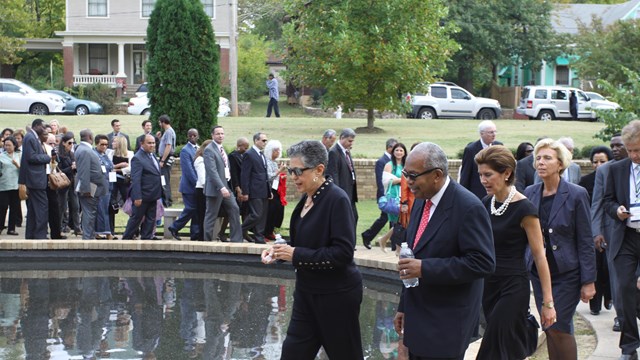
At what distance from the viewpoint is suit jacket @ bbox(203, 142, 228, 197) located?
578 inches

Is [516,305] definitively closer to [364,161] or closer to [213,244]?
[213,244]

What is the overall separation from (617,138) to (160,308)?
5.32 meters

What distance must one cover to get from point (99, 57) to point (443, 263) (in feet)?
176

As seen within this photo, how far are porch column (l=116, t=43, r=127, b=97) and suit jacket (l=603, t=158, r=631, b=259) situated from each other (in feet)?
145

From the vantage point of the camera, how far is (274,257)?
615cm

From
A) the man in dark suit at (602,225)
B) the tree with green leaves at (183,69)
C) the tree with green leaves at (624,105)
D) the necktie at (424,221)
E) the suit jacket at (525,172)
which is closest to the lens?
the necktie at (424,221)

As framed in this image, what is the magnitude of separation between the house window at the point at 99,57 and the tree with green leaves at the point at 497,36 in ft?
63.9

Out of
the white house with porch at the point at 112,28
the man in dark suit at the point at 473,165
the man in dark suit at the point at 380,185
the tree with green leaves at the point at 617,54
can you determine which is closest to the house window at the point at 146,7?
the white house with porch at the point at 112,28

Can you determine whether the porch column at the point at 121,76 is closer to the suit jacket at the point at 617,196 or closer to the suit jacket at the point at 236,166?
the suit jacket at the point at 236,166

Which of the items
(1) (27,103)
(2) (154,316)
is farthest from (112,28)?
(2) (154,316)

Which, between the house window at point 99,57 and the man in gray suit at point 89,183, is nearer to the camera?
the man in gray suit at point 89,183

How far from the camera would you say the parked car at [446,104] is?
1570 inches

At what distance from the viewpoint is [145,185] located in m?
14.9

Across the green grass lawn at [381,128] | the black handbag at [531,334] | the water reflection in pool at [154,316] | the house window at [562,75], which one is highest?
the house window at [562,75]
